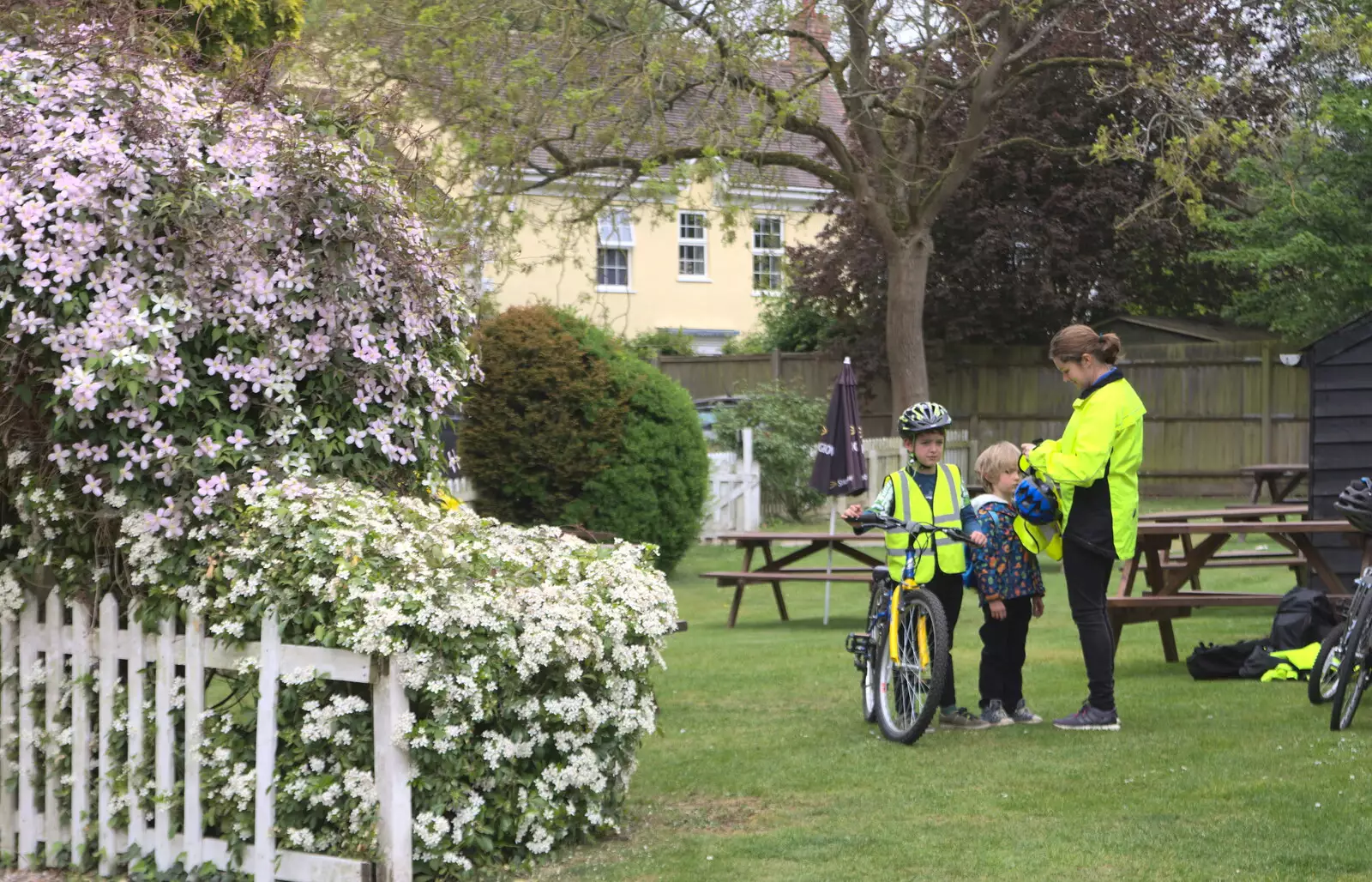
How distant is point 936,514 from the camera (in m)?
7.50

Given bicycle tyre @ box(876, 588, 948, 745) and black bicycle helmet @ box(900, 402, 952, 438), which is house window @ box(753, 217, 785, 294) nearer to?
black bicycle helmet @ box(900, 402, 952, 438)

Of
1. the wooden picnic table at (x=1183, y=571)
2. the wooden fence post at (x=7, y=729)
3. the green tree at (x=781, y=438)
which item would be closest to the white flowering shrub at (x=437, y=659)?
the wooden fence post at (x=7, y=729)

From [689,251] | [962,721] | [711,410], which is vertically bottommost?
[962,721]

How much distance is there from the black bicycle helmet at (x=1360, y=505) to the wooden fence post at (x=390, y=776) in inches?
190

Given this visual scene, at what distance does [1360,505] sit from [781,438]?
604 inches

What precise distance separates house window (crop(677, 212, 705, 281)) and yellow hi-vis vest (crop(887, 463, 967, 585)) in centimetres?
3117

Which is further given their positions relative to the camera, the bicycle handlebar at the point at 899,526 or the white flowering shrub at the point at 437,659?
the bicycle handlebar at the point at 899,526

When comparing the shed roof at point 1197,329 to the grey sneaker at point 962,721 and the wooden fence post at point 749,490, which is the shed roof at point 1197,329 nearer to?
the wooden fence post at point 749,490

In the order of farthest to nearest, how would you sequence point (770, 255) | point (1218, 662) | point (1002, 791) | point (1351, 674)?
point (770, 255) < point (1218, 662) < point (1351, 674) < point (1002, 791)

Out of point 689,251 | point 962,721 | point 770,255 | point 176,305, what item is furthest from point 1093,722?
point 689,251

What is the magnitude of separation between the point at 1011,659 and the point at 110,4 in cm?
494

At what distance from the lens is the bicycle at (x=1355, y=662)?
712 cm

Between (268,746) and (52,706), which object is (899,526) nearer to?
(268,746)

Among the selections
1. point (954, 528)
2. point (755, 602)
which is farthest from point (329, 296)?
point (755, 602)
